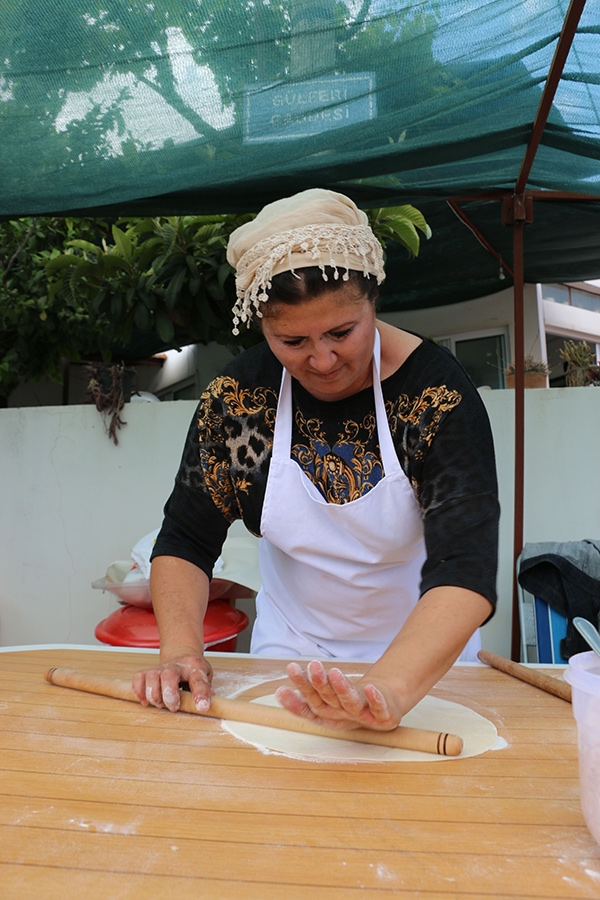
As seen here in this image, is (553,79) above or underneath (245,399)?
above

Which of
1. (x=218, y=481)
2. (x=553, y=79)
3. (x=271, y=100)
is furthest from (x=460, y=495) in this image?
(x=553, y=79)

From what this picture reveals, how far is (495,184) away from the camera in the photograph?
9.84 ft

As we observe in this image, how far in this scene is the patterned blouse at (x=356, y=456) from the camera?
1.36m

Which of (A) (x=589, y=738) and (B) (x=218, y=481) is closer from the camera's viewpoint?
(A) (x=589, y=738)

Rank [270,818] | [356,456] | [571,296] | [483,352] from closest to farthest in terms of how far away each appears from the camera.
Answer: [270,818] < [356,456] < [483,352] < [571,296]

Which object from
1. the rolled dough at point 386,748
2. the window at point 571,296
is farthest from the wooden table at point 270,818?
the window at point 571,296

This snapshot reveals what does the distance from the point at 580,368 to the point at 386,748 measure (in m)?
3.19

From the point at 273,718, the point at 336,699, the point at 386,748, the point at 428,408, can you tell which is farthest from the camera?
the point at 428,408

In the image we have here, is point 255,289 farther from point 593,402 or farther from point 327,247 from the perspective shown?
point 593,402

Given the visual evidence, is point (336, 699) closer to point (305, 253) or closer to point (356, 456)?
point (356, 456)

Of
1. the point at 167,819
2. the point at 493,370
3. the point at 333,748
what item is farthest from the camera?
the point at 493,370

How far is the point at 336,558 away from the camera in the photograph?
A: 1.70 meters

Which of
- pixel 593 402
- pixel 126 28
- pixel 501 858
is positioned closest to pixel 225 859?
pixel 501 858

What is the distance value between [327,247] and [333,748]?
0.88 meters
